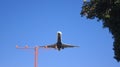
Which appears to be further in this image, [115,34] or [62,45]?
[62,45]

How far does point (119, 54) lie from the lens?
3450 cm

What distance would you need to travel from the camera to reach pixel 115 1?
32.3 meters

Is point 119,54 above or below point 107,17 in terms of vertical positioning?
below

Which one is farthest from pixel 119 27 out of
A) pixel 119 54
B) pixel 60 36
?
pixel 60 36

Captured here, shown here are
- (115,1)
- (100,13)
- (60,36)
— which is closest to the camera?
(115,1)

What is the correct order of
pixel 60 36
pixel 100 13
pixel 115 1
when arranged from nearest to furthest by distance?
pixel 115 1 < pixel 100 13 < pixel 60 36

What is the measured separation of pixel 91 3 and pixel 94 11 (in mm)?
1353

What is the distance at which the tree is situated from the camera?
107 feet

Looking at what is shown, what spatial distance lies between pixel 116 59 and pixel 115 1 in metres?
7.24

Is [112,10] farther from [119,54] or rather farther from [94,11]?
[119,54]

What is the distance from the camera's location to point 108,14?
33.6 meters

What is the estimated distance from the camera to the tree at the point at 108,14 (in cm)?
3275

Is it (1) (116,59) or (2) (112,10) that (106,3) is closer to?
(2) (112,10)

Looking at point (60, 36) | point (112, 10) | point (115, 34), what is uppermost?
point (60, 36)
